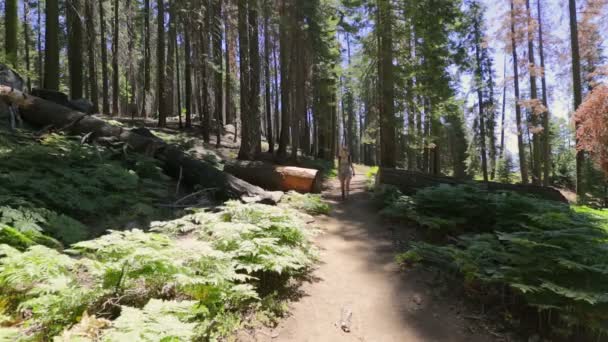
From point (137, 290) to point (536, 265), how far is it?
474 centimetres

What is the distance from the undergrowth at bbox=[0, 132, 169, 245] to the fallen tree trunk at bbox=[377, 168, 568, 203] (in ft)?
21.3

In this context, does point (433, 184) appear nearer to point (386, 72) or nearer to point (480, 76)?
point (386, 72)

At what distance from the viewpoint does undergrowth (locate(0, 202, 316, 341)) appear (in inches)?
101

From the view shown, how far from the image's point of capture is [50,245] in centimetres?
434

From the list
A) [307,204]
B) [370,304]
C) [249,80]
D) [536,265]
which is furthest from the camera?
[249,80]

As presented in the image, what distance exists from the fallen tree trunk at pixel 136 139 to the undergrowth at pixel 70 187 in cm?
59

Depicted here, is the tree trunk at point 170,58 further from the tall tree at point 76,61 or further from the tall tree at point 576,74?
the tall tree at point 576,74

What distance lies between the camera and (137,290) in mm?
3377

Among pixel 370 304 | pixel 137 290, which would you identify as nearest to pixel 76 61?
pixel 137 290

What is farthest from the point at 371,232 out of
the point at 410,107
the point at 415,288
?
the point at 410,107

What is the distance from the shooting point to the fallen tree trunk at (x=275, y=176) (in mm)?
10258

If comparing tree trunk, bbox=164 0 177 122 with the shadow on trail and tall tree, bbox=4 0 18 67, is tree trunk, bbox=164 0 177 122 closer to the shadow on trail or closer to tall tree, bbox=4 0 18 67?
tall tree, bbox=4 0 18 67

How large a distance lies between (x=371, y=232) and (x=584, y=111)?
10998 mm

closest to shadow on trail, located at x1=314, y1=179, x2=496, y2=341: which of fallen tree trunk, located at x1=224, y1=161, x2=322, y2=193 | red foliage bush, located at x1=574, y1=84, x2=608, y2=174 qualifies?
fallen tree trunk, located at x1=224, y1=161, x2=322, y2=193
